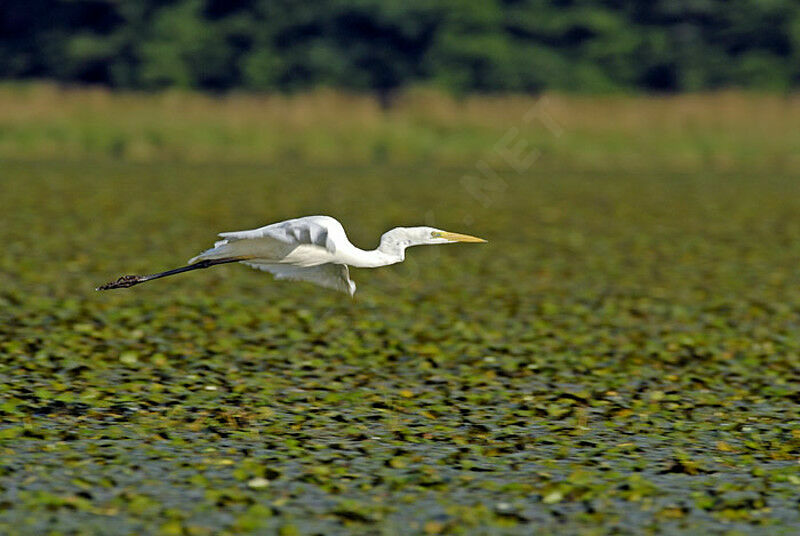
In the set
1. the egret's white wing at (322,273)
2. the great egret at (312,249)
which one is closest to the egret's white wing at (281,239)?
the great egret at (312,249)

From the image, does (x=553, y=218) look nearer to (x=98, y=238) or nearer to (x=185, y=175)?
(x=98, y=238)

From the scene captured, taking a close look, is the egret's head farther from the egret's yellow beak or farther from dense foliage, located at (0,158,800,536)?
dense foliage, located at (0,158,800,536)

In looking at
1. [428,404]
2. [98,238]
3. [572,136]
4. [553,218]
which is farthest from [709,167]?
[428,404]

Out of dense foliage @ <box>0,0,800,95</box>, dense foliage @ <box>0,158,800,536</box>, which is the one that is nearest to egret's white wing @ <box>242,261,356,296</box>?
dense foliage @ <box>0,158,800,536</box>

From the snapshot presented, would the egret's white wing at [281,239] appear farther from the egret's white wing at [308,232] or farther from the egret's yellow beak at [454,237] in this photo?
the egret's yellow beak at [454,237]

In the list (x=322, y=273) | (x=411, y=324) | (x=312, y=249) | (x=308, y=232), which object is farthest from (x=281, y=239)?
(x=411, y=324)

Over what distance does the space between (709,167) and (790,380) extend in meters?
21.1

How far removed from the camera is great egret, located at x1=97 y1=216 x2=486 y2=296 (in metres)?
7.05

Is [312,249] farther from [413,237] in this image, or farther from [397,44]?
[397,44]

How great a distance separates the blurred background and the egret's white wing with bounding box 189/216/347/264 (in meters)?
0.91

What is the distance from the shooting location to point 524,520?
19.9 feet

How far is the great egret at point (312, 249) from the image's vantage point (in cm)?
705

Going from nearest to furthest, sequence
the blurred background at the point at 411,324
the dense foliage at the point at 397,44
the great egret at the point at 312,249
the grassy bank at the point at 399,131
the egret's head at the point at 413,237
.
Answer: the blurred background at the point at 411,324
the great egret at the point at 312,249
the egret's head at the point at 413,237
the grassy bank at the point at 399,131
the dense foliage at the point at 397,44

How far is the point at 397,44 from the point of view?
4241 centimetres
